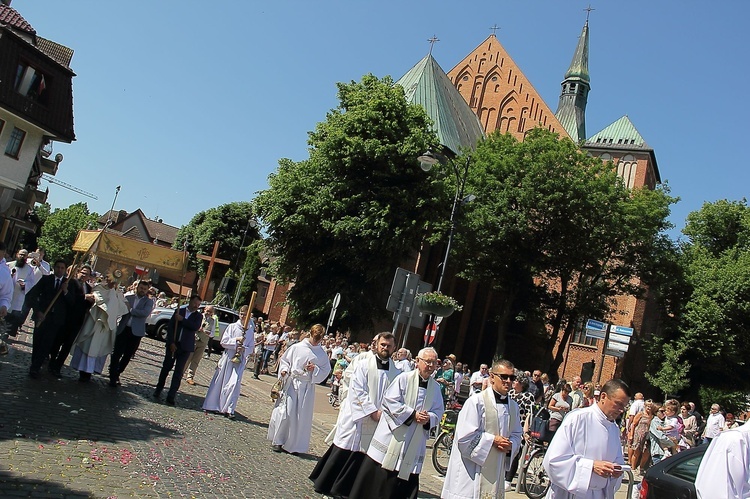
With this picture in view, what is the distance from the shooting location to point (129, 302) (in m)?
11.6

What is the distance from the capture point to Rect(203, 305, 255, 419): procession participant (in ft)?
36.6

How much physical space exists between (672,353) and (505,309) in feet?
32.5

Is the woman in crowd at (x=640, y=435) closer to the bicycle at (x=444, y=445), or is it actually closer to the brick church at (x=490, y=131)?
the bicycle at (x=444, y=445)

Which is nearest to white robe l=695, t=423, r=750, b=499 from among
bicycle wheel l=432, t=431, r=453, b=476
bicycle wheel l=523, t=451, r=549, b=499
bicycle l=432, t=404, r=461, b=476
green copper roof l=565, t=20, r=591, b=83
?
bicycle wheel l=523, t=451, r=549, b=499

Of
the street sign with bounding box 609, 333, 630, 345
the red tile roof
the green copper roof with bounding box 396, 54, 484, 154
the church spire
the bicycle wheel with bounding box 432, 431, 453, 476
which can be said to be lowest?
the bicycle wheel with bounding box 432, 431, 453, 476

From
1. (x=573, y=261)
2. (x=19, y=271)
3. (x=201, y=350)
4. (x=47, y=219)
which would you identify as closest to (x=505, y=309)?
(x=573, y=261)

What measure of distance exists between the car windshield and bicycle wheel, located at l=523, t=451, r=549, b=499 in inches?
154

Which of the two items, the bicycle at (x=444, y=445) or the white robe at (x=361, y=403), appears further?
the bicycle at (x=444, y=445)

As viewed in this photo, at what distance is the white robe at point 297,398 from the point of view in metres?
9.20

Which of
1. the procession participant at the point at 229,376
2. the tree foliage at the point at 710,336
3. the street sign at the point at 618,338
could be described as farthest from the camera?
the tree foliage at the point at 710,336

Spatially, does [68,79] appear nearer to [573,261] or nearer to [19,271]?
[19,271]

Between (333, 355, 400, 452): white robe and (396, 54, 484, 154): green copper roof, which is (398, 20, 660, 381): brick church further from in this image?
(333, 355, 400, 452): white robe

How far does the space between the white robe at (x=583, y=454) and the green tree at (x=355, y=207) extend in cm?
2408

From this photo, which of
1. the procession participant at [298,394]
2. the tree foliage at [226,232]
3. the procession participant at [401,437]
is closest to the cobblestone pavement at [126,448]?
the procession participant at [298,394]
